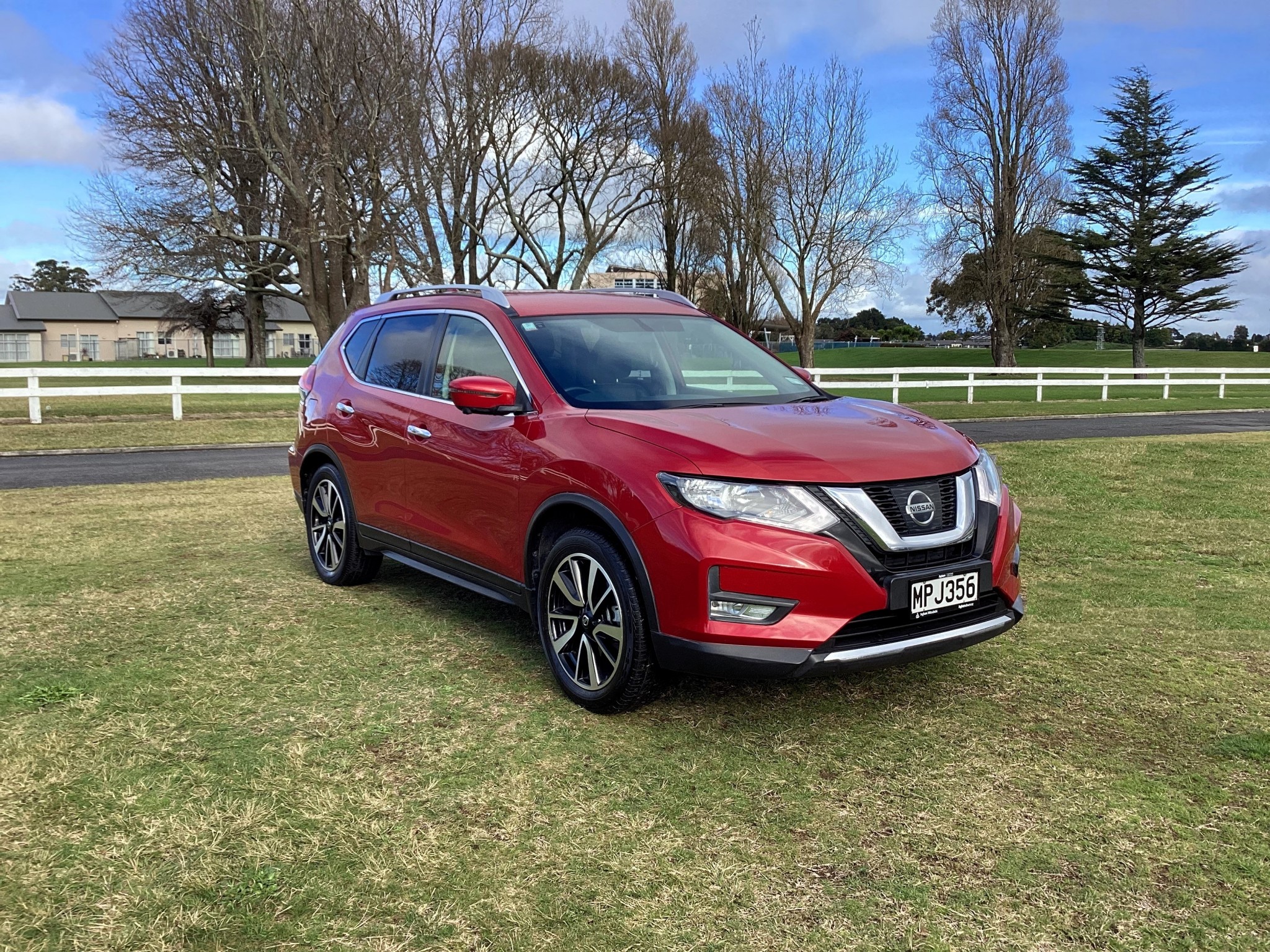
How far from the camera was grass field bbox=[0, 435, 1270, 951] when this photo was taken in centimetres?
266

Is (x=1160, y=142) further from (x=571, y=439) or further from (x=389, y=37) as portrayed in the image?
(x=571, y=439)

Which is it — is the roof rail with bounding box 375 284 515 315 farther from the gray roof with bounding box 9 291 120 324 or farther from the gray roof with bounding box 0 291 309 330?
the gray roof with bounding box 9 291 120 324

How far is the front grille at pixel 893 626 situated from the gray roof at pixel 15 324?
367 feet

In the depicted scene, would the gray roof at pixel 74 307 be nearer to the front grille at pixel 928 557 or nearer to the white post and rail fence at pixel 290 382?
the white post and rail fence at pixel 290 382

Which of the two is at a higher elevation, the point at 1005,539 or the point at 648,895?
the point at 1005,539

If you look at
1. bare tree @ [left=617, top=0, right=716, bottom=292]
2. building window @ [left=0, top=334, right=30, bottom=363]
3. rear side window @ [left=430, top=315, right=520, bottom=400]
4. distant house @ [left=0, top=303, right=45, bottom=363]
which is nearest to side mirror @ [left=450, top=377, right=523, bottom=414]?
rear side window @ [left=430, top=315, right=520, bottom=400]

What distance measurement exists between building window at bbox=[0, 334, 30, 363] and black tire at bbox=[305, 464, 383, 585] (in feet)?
340

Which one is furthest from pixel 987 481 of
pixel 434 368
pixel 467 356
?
pixel 434 368

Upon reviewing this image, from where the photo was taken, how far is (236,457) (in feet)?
50.5

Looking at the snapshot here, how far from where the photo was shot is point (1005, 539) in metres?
4.15

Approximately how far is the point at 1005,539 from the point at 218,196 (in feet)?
104

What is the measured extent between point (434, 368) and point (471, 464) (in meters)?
0.85

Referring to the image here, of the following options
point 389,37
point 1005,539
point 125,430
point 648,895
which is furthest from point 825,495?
point 389,37

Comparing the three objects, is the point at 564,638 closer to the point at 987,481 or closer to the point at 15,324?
the point at 987,481
